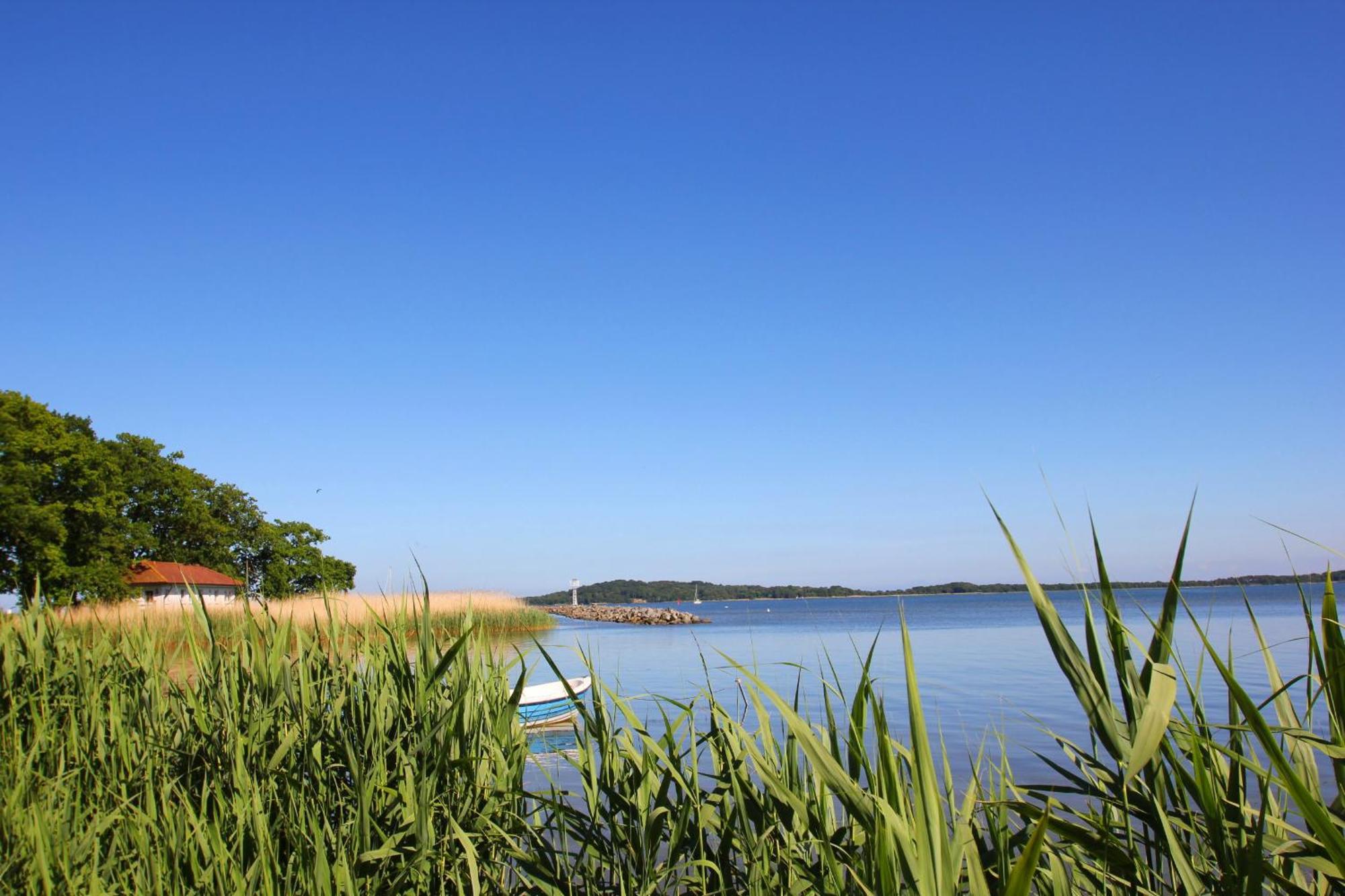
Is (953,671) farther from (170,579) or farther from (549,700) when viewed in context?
(170,579)

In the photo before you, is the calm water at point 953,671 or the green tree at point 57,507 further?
the green tree at point 57,507

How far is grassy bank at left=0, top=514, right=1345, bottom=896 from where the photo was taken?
2.04 m

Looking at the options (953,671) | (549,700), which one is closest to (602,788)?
(549,700)

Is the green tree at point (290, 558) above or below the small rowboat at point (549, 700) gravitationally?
above

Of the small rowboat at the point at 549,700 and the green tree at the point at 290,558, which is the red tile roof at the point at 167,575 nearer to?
the green tree at the point at 290,558

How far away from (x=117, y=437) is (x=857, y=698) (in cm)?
5065

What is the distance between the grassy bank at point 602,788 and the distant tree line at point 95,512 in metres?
27.1

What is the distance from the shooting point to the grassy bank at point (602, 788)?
80.2 inches

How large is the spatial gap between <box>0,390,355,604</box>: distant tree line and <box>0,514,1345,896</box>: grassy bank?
27.1 metres

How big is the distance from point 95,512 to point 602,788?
41.2 metres

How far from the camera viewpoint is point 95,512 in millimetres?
37438

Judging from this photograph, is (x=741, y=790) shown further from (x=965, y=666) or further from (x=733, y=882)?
Result: (x=965, y=666)

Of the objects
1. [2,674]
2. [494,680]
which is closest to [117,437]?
[2,674]

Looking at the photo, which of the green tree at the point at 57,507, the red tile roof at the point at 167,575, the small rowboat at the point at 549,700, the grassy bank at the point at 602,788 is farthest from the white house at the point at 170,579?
the grassy bank at the point at 602,788
